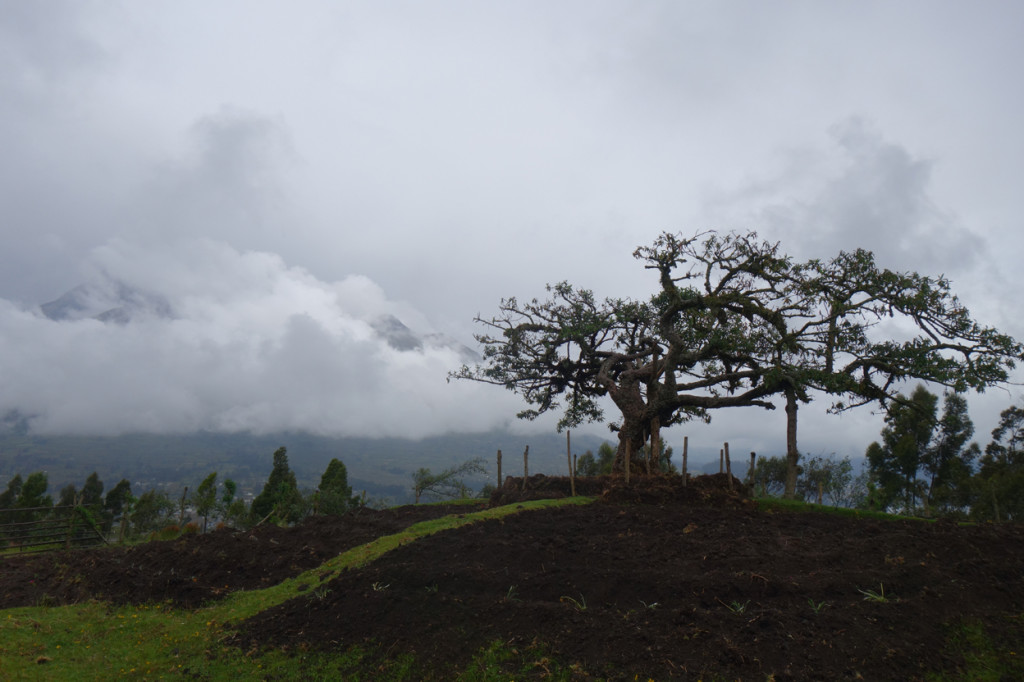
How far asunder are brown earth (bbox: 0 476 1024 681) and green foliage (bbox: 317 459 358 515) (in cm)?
943

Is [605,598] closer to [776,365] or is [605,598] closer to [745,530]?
[745,530]

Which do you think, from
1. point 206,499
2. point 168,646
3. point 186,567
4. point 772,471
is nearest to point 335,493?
point 206,499

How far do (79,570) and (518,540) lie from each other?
9878 millimetres

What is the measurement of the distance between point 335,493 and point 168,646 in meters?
14.7

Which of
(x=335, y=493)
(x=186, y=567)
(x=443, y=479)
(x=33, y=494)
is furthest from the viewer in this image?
(x=33, y=494)

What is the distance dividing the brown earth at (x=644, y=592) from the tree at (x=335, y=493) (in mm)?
9431

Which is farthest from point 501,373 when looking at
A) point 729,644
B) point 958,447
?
point 958,447

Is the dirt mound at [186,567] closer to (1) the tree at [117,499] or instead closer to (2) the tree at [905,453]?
(1) the tree at [117,499]

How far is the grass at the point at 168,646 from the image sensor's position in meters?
7.57

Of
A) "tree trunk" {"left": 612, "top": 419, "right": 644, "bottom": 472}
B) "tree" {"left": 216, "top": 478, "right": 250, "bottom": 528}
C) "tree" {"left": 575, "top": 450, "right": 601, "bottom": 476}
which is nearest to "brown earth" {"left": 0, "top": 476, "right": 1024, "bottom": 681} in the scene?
"tree trunk" {"left": 612, "top": 419, "right": 644, "bottom": 472}

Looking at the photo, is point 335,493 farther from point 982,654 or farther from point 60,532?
point 982,654

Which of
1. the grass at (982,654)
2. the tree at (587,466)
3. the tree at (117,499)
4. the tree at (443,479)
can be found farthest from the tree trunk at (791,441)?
the tree at (117,499)

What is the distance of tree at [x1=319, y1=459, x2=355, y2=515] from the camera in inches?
883

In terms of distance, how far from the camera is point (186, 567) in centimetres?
1205
